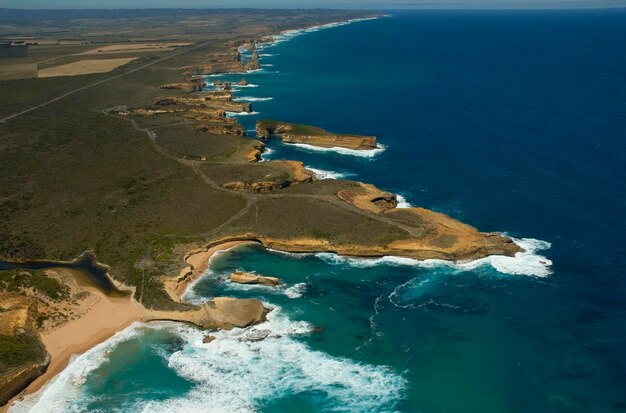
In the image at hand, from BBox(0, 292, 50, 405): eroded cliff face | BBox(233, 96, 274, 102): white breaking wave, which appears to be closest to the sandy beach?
BBox(0, 292, 50, 405): eroded cliff face

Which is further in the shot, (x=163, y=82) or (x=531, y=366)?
(x=163, y=82)

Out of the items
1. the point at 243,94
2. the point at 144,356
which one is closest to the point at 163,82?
the point at 243,94

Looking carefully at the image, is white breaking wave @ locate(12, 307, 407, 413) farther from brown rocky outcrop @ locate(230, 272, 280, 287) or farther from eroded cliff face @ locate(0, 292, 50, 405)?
brown rocky outcrop @ locate(230, 272, 280, 287)

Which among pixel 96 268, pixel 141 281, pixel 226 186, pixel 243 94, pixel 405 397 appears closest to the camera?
pixel 405 397

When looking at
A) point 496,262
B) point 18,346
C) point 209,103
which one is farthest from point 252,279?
point 209,103

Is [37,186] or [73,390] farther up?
[37,186]

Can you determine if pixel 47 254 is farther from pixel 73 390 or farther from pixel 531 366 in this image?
pixel 531 366

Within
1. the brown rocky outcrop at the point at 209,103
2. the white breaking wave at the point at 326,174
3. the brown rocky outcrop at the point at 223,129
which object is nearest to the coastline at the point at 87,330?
the white breaking wave at the point at 326,174
